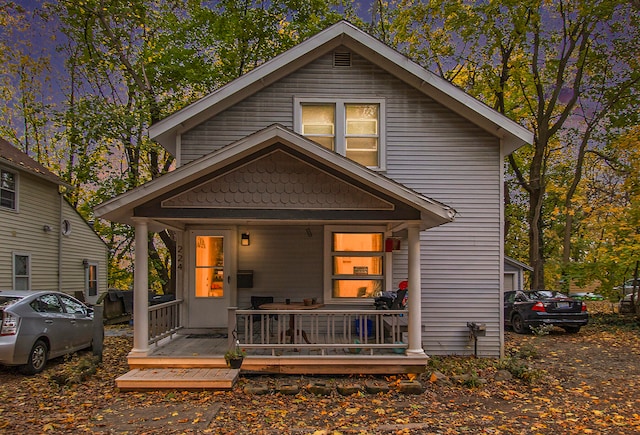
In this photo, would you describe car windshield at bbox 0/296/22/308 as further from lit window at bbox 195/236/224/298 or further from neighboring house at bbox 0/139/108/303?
neighboring house at bbox 0/139/108/303

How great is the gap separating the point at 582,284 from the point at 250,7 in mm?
17635

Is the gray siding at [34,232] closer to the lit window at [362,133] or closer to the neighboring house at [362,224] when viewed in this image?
the neighboring house at [362,224]

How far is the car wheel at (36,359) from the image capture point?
8109 mm

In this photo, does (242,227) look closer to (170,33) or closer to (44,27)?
(170,33)

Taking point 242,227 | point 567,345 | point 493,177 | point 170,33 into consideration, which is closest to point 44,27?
point 170,33

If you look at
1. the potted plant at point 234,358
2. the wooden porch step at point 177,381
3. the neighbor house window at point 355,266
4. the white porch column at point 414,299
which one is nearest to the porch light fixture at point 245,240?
the neighbor house window at point 355,266

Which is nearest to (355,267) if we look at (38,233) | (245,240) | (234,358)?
(245,240)

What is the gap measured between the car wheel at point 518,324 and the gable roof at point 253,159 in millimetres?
8514

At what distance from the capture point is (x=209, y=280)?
401 inches

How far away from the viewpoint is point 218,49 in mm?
19906

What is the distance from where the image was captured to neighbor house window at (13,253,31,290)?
15088 millimetres

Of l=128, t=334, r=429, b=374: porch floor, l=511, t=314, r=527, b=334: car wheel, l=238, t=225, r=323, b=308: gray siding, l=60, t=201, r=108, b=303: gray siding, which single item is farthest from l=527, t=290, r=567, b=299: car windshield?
l=60, t=201, r=108, b=303: gray siding

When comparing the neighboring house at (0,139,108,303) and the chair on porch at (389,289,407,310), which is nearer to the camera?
the chair on porch at (389,289,407,310)

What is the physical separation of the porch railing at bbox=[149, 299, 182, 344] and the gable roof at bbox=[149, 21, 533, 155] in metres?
3.46
